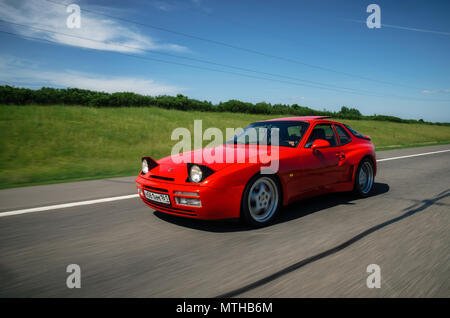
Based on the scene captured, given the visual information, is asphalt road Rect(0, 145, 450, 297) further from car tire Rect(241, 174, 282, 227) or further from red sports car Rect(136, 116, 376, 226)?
red sports car Rect(136, 116, 376, 226)

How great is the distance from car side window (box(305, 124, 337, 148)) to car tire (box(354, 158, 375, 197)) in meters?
0.70

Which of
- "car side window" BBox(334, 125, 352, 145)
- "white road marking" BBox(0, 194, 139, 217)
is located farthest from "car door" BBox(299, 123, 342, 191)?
"white road marking" BBox(0, 194, 139, 217)

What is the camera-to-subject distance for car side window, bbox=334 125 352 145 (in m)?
5.38

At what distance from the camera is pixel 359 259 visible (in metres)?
2.88

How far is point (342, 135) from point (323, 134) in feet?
1.84

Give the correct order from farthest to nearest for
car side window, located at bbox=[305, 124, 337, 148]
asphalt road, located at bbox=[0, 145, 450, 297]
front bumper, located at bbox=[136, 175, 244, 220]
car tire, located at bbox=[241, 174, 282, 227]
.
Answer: car side window, located at bbox=[305, 124, 337, 148] < car tire, located at bbox=[241, 174, 282, 227] < front bumper, located at bbox=[136, 175, 244, 220] < asphalt road, located at bbox=[0, 145, 450, 297]

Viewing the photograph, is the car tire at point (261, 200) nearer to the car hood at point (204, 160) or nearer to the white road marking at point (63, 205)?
the car hood at point (204, 160)

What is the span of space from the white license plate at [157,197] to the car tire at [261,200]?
897mm

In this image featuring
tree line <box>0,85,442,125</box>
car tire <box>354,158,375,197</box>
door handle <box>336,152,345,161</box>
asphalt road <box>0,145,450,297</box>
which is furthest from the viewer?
tree line <box>0,85,442,125</box>

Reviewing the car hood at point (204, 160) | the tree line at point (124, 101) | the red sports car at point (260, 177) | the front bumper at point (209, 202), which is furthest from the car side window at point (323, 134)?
the tree line at point (124, 101)

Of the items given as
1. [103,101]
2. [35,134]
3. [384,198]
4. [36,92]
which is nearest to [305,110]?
[103,101]

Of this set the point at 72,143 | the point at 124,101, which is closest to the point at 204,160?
the point at 72,143

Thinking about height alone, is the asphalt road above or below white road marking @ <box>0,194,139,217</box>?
below
